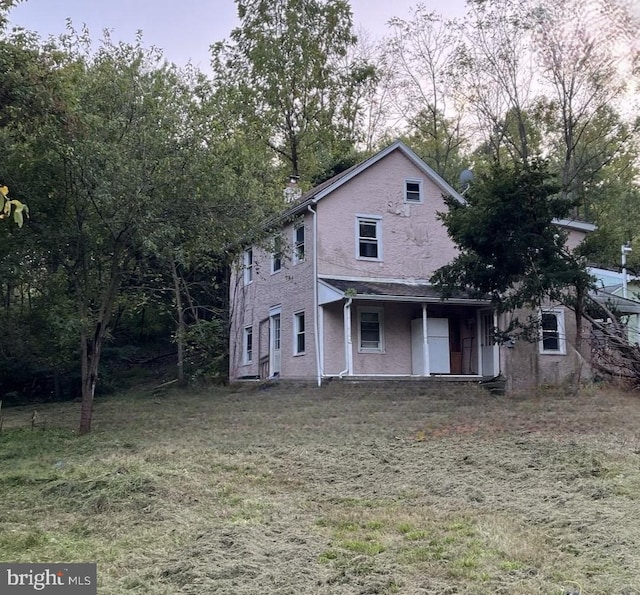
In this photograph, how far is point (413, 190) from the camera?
21922mm

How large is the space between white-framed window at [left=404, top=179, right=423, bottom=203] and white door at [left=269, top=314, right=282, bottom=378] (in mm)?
5524

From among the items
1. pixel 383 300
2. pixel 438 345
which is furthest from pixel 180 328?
pixel 438 345

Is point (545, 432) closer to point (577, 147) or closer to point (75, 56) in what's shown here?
point (75, 56)

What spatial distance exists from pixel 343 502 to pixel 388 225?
1423cm

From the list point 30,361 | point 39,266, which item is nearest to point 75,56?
point 39,266

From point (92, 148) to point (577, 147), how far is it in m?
27.3

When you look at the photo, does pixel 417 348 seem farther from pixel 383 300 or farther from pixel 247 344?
pixel 247 344

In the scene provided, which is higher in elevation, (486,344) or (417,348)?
(486,344)

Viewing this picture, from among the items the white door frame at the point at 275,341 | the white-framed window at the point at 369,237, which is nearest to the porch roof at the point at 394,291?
the white-framed window at the point at 369,237

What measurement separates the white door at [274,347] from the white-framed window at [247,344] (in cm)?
207

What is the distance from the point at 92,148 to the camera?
12289 mm

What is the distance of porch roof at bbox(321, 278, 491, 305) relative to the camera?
18906mm

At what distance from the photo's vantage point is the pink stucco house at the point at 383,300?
1995 centimetres

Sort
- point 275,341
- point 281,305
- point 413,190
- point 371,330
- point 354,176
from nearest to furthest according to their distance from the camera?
point 371,330 → point 354,176 → point 413,190 → point 281,305 → point 275,341
